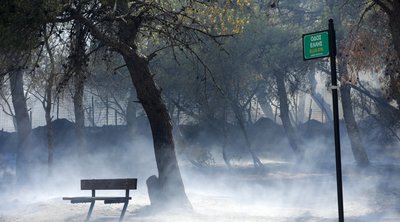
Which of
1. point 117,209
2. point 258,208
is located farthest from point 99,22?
point 258,208

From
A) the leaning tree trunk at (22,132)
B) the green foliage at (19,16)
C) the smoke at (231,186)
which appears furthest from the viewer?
the leaning tree trunk at (22,132)

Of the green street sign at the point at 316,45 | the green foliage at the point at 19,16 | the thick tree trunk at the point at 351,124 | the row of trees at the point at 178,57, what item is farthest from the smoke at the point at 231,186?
the green street sign at the point at 316,45

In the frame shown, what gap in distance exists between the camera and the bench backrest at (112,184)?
542 inches

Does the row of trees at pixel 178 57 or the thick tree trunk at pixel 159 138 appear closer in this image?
the row of trees at pixel 178 57

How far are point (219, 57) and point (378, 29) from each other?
394 inches

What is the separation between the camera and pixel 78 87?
16344 mm

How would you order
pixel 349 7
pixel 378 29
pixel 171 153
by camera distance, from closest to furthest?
pixel 171 153, pixel 378 29, pixel 349 7

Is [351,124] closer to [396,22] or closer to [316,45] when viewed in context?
[396,22]

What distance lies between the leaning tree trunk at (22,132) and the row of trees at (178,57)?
4cm

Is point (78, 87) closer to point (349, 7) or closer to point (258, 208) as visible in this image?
point (258, 208)

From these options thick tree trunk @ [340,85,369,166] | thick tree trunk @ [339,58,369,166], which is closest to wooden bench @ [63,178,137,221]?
thick tree trunk @ [339,58,369,166]

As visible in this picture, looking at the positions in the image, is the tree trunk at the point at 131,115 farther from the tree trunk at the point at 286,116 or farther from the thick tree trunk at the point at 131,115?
the tree trunk at the point at 286,116

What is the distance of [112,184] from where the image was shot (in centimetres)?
1404

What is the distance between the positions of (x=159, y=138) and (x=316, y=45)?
8.04 meters
